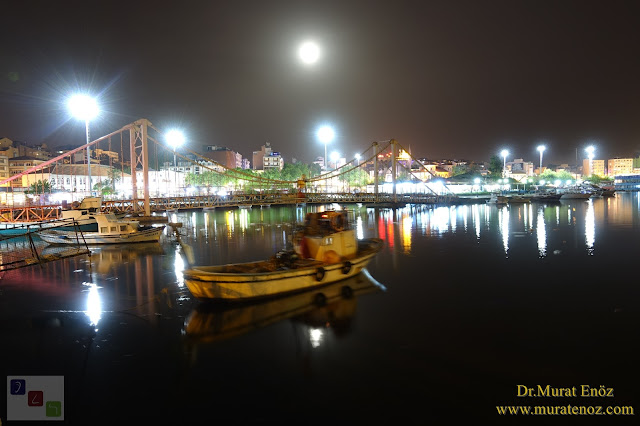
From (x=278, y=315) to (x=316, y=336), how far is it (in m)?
1.55

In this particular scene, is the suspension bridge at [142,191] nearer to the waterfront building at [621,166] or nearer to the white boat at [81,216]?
the white boat at [81,216]

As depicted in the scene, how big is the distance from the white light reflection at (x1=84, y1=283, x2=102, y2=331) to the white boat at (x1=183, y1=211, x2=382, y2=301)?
2.66 m

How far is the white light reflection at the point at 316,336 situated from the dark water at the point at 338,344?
0.02 metres

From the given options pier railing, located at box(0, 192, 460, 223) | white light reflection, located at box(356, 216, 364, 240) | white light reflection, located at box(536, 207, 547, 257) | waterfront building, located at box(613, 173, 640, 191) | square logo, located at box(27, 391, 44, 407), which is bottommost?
square logo, located at box(27, 391, 44, 407)

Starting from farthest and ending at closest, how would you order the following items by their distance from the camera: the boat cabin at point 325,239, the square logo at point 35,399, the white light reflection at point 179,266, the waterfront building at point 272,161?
the waterfront building at point 272,161 < the white light reflection at point 179,266 < the boat cabin at point 325,239 < the square logo at point 35,399

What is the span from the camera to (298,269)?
1252 cm

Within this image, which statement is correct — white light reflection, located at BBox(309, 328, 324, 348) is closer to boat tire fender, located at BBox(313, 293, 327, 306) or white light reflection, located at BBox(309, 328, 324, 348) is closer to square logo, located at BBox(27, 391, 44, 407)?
boat tire fender, located at BBox(313, 293, 327, 306)

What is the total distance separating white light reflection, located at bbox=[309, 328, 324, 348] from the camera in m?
9.66

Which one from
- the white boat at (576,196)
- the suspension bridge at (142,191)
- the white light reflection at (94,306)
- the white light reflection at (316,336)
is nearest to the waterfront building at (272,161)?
the suspension bridge at (142,191)

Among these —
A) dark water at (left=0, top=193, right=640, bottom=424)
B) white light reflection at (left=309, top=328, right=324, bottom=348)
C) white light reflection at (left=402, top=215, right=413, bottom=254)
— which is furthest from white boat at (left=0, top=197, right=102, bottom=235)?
white light reflection at (left=309, top=328, right=324, bottom=348)

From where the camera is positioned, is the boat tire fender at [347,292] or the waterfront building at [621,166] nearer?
the boat tire fender at [347,292]

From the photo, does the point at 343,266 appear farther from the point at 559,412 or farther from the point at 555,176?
the point at 555,176

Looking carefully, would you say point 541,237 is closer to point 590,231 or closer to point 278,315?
point 590,231

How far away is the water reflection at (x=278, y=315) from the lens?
33.7ft
